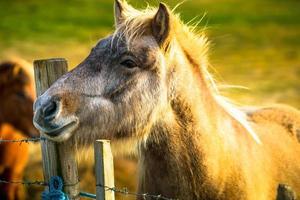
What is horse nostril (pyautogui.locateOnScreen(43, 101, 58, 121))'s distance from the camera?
3658 mm

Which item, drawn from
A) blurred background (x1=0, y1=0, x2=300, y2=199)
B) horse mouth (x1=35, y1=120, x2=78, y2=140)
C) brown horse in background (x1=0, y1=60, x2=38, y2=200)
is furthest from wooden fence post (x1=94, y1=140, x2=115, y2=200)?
brown horse in background (x1=0, y1=60, x2=38, y2=200)

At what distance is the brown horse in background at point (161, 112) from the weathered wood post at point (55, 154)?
0.25 ft

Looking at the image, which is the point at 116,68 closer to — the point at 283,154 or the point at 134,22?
the point at 134,22

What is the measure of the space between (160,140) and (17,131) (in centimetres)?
→ 653

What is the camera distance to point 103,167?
11.3ft

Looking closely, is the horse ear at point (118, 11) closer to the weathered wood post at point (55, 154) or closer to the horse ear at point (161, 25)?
the horse ear at point (161, 25)

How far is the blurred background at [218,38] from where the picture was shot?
57.4 feet

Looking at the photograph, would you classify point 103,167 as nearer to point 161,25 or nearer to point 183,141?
point 183,141

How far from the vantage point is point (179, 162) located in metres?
4.15

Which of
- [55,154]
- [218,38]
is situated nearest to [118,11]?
[55,154]

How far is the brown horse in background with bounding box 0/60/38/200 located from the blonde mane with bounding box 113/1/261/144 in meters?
5.53

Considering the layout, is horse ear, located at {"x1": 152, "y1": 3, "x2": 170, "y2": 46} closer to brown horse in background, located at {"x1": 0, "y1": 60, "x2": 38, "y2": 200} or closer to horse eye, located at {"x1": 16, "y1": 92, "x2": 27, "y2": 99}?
brown horse in background, located at {"x1": 0, "y1": 60, "x2": 38, "y2": 200}

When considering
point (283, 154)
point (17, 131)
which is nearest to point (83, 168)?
point (17, 131)

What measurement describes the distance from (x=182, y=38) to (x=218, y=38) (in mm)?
9395
